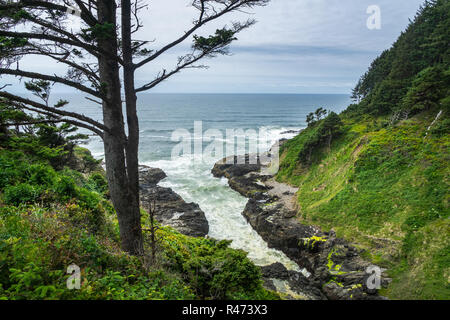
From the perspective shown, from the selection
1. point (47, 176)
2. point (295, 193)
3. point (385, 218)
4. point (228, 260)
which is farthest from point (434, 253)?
point (47, 176)

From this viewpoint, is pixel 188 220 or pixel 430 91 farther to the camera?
pixel 430 91

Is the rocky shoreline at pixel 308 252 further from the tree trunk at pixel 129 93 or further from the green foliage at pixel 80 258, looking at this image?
the tree trunk at pixel 129 93

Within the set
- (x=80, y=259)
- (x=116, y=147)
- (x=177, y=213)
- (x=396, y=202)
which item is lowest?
(x=177, y=213)

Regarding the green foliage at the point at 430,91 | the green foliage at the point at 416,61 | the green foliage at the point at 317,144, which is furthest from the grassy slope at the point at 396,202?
the green foliage at the point at 416,61

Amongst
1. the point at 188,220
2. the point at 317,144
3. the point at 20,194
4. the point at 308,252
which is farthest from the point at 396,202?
the point at 20,194

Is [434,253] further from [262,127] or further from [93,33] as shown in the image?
[262,127]

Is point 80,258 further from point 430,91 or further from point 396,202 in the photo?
point 430,91

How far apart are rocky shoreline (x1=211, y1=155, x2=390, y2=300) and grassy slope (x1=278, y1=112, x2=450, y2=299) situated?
1140 millimetres

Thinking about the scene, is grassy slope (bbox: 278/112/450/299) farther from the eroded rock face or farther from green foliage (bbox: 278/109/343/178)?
the eroded rock face

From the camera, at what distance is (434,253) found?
12984 mm

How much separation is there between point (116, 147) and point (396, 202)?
801 inches

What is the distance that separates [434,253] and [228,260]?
44.4ft

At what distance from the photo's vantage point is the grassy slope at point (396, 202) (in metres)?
12.9

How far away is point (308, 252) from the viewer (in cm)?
1775
